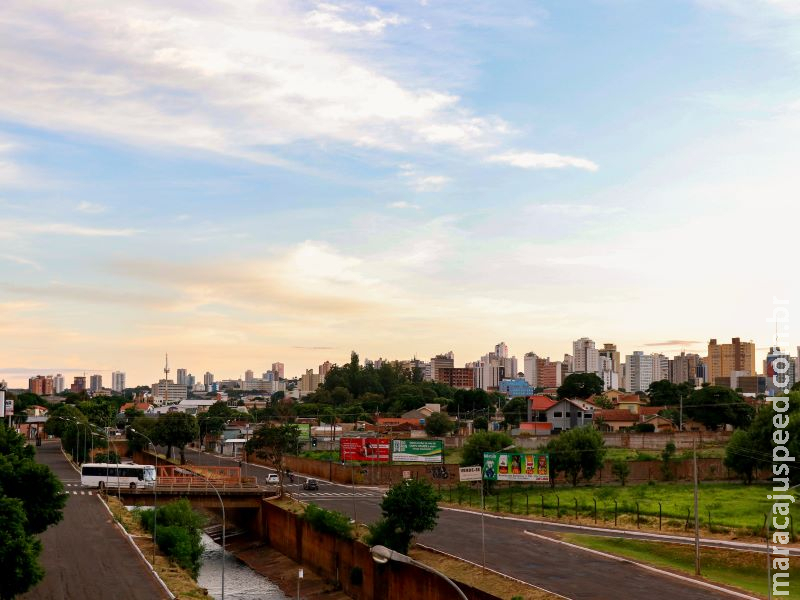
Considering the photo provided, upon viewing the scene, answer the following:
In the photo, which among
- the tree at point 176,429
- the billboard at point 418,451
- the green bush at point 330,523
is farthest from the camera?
the tree at point 176,429

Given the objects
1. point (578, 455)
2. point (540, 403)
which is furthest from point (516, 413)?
point (578, 455)

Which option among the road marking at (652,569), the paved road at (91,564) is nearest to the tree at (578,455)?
the road marking at (652,569)

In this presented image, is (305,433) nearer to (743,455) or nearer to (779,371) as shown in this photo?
(743,455)

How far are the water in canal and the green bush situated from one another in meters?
6.31

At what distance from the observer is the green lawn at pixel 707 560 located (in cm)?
5159

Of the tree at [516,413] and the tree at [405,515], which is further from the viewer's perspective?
the tree at [516,413]

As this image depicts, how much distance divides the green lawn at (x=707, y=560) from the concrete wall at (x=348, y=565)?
553 inches

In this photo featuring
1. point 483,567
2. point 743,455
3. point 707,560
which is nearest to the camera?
point 483,567

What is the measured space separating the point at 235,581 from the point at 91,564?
23914 mm

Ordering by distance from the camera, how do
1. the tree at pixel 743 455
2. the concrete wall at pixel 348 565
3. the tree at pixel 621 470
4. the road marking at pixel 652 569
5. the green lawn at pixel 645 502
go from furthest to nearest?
the tree at pixel 621 470, the tree at pixel 743 455, the green lawn at pixel 645 502, the concrete wall at pixel 348 565, the road marking at pixel 652 569

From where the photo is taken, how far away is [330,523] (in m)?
71.6

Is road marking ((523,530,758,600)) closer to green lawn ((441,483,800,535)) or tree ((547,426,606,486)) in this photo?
green lawn ((441,483,800,535))

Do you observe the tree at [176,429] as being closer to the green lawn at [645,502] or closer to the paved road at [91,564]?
the green lawn at [645,502]

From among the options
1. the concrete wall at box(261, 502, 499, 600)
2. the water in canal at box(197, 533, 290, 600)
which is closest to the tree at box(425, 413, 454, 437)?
the concrete wall at box(261, 502, 499, 600)
